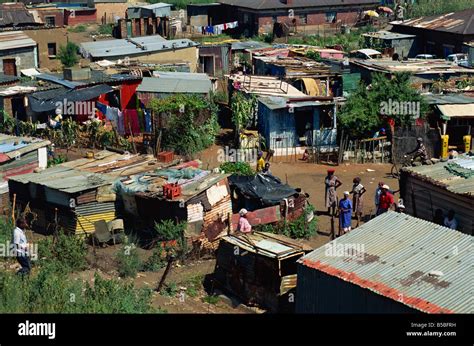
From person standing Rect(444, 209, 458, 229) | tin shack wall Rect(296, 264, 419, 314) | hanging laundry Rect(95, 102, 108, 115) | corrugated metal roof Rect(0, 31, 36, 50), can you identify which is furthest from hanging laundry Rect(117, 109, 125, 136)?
tin shack wall Rect(296, 264, 419, 314)

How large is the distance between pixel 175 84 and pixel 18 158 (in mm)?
8181

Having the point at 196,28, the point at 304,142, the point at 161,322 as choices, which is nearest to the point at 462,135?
the point at 304,142

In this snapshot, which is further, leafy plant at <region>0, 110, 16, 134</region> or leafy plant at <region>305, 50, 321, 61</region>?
leafy plant at <region>305, 50, 321, 61</region>

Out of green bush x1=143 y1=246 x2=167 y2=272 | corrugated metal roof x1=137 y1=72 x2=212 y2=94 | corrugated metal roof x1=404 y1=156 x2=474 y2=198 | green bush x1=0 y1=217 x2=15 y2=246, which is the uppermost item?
corrugated metal roof x1=137 y1=72 x2=212 y2=94

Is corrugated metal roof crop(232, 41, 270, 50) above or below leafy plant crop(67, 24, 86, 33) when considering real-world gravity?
below

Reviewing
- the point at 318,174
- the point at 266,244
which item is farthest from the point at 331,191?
the point at 266,244

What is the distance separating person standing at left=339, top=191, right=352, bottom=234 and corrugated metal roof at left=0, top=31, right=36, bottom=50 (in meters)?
19.2

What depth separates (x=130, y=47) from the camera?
109 ft

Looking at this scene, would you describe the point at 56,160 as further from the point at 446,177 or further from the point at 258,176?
the point at 446,177

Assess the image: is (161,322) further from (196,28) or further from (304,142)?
(196,28)

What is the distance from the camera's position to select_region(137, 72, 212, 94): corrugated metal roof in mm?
25672

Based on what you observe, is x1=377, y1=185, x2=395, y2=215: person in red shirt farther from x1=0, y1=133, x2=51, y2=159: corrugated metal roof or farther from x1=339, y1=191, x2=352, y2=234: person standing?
x1=0, y1=133, x2=51, y2=159: corrugated metal roof

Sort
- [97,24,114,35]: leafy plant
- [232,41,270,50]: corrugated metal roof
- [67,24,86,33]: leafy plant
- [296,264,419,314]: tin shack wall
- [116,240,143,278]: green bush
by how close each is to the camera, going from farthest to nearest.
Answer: [67,24,86,33]: leafy plant < [97,24,114,35]: leafy plant < [232,41,270,50]: corrugated metal roof < [116,240,143,278]: green bush < [296,264,419,314]: tin shack wall

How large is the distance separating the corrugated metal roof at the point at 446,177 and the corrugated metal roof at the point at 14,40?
20.2m
